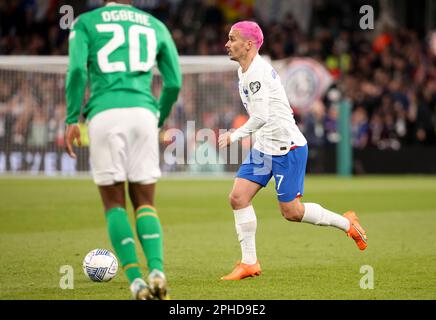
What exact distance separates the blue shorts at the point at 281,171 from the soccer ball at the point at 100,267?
54.4 inches

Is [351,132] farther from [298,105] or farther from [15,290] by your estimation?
[15,290]

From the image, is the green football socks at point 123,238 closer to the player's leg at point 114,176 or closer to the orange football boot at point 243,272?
the player's leg at point 114,176

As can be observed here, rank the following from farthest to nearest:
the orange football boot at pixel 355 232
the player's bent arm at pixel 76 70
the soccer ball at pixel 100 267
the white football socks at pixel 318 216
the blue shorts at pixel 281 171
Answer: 1. the orange football boot at pixel 355 232
2. the white football socks at pixel 318 216
3. the blue shorts at pixel 281 171
4. the soccer ball at pixel 100 267
5. the player's bent arm at pixel 76 70

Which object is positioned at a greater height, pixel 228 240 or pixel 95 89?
pixel 95 89

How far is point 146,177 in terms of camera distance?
6117 mm

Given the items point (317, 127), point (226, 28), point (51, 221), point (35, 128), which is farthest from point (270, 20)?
point (51, 221)

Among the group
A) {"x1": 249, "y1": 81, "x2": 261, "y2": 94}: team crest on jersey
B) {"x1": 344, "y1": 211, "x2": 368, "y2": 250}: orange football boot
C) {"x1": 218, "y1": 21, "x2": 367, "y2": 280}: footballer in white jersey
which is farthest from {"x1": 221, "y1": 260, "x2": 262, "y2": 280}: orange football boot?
{"x1": 249, "y1": 81, "x2": 261, "y2": 94}: team crest on jersey

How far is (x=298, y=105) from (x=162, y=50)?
1707 centimetres

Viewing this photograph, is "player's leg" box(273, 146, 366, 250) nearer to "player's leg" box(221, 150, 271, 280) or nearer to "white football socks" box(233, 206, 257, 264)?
"player's leg" box(221, 150, 271, 280)

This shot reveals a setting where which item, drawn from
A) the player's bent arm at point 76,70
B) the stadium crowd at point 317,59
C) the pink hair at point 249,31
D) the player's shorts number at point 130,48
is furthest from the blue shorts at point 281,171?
the stadium crowd at point 317,59

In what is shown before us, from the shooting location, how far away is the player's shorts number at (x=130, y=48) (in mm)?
6117

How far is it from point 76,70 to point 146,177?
0.83 metres

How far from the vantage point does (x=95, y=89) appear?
6.20 meters

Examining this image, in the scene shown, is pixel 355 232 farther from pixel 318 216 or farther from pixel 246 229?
pixel 246 229
